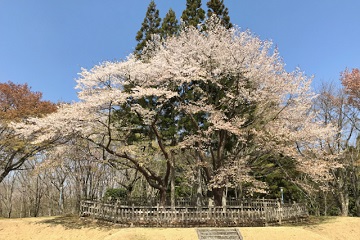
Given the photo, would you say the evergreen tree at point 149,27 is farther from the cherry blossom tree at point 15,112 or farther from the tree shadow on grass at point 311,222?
the tree shadow on grass at point 311,222

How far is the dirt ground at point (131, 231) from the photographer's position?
13.6 metres

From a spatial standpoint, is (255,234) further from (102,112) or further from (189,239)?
(102,112)

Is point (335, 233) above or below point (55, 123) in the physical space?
below

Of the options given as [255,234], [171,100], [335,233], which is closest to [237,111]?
[171,100]

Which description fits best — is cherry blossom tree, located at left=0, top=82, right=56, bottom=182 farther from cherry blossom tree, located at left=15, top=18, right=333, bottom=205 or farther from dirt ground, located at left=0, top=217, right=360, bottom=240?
dirt ground, located at left=0, top=217, right=360, bottom=240

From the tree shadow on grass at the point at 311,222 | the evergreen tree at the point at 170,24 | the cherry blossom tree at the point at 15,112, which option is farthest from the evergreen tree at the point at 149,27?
the tree shadow on grass at the point at 311,222

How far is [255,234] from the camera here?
1395 cm

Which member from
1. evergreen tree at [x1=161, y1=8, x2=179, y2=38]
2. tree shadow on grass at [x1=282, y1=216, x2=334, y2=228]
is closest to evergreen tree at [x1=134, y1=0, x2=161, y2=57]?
evergreen tree at [x1=161, y1=8, x2=179, y2=38]

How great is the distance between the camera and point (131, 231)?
13.9 meters

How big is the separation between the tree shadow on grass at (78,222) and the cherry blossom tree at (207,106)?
3.76m

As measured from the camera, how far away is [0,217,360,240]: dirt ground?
13650 millimetres

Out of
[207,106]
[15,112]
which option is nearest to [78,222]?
[15,112]

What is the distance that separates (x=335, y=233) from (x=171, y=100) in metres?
13.5

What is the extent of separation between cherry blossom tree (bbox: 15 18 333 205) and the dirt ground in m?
3.12
